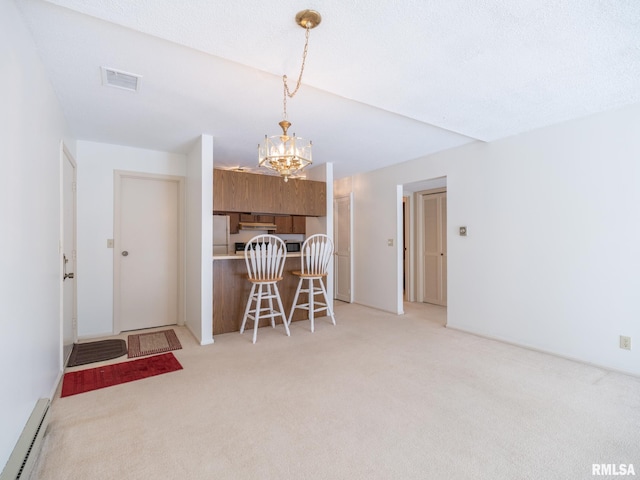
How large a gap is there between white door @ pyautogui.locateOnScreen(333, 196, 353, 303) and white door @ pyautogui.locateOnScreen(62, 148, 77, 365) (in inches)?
153

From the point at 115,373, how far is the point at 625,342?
4291 mm

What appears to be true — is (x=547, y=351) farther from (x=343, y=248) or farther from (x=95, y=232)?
(x=95, y=232)

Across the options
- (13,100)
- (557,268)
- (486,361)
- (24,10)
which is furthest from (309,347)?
(24,10)

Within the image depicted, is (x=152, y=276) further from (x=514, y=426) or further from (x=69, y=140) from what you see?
(x=514, y=426)

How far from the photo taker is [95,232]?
363 centimetres

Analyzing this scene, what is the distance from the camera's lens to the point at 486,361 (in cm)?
285

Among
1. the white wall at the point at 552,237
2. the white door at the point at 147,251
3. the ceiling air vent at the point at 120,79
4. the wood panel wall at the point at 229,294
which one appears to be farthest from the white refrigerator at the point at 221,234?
the white wall at the point at 552,237

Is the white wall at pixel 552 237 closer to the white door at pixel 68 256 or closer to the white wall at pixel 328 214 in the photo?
the white wall at pixel 328 214

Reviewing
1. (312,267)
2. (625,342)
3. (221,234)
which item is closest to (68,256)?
(312,267)

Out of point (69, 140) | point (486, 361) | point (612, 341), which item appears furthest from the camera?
point (69, 140)

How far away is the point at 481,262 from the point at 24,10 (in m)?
4.18

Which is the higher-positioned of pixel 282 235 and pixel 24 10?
pixel 24 10

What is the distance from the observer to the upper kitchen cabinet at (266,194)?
12.0 ft

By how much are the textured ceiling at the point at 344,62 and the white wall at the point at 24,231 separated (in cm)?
24
